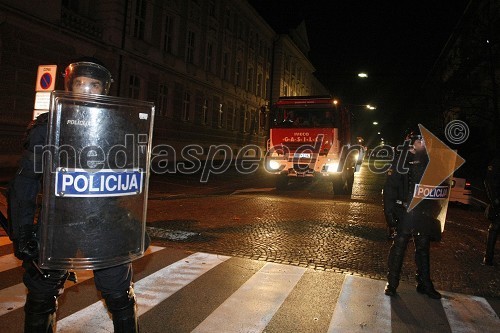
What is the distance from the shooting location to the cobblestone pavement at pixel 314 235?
5770 millimetres

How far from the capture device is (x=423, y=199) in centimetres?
461

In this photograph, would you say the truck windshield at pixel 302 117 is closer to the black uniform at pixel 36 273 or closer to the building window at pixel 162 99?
the building window at pixel 162 99

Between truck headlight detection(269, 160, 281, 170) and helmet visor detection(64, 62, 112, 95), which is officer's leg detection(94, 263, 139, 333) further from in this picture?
truck headlight detection(269, 160, 281, 170)

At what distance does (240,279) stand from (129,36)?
750 inches

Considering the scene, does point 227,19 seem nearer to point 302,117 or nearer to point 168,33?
point 168,33

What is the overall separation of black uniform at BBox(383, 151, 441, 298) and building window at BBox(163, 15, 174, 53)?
22.6m

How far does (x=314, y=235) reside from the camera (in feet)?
25.3

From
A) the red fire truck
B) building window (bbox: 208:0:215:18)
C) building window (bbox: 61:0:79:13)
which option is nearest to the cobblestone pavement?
the red fire truck

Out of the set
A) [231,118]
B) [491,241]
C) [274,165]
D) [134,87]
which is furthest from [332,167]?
[231,118]

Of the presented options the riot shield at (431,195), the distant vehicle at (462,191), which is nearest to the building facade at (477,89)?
the distant vehicle at (462,191)

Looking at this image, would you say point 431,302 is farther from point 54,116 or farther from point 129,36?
point 129,36

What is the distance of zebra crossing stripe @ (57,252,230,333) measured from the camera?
3598 millimetres

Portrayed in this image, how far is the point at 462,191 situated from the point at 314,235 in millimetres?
6826

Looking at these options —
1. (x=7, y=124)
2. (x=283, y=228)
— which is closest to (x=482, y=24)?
(x=283, y=228)
